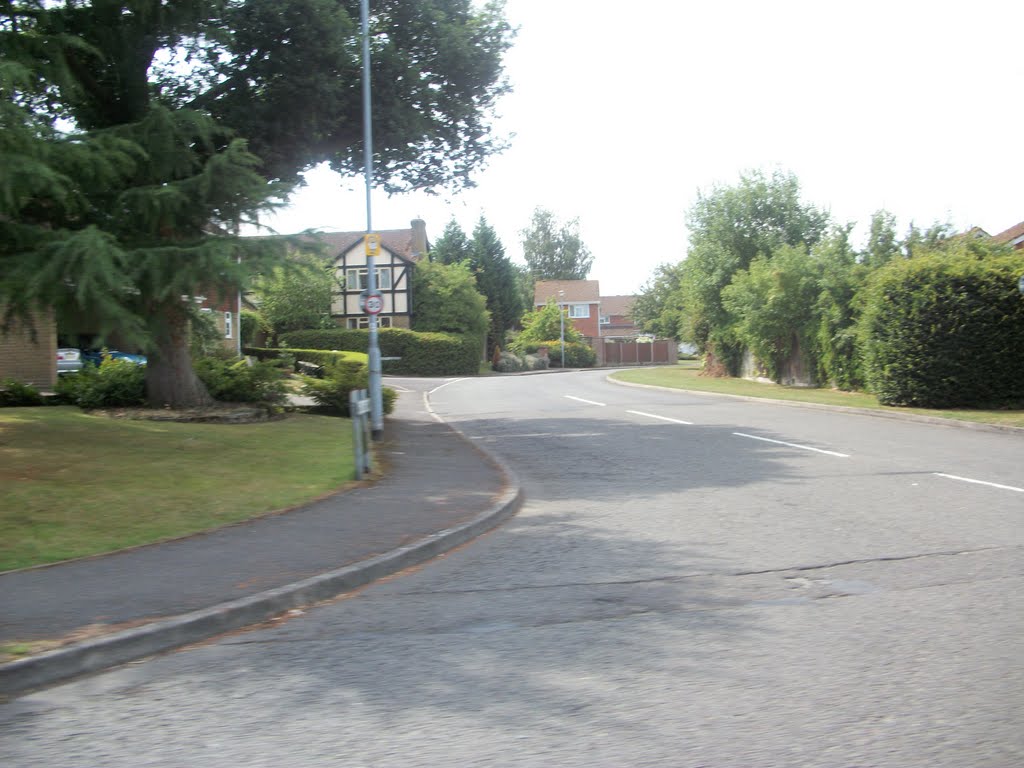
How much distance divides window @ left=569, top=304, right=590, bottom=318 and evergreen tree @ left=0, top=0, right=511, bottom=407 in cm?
7397

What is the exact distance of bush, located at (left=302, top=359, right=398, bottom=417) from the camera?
19.9 m

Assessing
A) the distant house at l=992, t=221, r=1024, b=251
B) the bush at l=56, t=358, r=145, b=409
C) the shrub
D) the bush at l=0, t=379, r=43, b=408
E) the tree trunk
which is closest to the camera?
the tree trunk

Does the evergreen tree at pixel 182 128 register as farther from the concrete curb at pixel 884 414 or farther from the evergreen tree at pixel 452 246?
the evergreen tree at pixel 452 246

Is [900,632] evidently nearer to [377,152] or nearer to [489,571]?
[489,571]

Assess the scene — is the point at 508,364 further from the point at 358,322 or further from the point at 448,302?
the point at 358,322

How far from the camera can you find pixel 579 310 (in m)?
96.9

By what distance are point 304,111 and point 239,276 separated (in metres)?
7.17

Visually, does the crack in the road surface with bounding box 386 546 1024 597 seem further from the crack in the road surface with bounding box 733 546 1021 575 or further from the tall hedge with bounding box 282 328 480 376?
the tall hedge with bounding box 282 328 480 376

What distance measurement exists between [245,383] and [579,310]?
7942 cm

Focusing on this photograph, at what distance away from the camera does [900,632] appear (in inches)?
198

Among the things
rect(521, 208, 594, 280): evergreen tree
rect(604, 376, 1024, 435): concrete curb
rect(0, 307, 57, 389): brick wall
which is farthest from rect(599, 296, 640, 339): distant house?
rect(0, 307, 57, 389): brick wall

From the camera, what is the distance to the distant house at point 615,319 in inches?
4564

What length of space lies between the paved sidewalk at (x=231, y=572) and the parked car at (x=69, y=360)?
20.7 meters

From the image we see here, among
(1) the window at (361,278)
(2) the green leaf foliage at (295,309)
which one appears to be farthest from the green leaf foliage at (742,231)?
(1) the window at (361,278)
